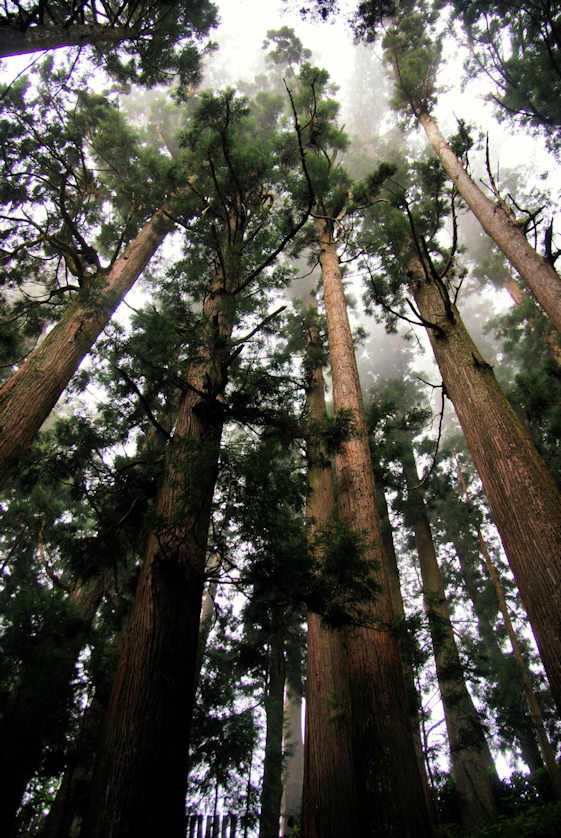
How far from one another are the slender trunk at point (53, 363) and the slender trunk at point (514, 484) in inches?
204

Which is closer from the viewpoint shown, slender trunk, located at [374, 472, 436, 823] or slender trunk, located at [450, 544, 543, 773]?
slender trunk, located at [374, 472, 436, 823]

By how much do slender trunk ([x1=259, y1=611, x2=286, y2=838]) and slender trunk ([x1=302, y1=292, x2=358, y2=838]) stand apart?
3071 mm

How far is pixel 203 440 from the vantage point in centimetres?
341

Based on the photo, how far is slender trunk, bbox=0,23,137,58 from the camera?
510 centimetres

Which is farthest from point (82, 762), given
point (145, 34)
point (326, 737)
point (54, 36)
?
point (145, 34)

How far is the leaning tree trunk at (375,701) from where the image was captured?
3.00 metres

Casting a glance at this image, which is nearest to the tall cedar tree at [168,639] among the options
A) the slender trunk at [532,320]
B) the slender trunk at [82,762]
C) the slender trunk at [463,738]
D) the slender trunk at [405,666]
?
the slender trunk at [82,762]

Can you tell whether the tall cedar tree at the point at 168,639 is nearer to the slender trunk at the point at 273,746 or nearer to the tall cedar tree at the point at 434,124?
the tall cedar tree at the point at 434,124

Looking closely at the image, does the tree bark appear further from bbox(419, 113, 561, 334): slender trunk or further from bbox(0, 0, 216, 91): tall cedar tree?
bbox(0, 0, 216, 91): tall cedar tree

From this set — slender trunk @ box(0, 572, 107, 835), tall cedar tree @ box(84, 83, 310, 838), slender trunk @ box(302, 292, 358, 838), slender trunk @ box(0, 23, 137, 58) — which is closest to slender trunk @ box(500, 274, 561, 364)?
slender trunk @ box(302, 292, 358, 838)

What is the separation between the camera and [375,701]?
3455mm

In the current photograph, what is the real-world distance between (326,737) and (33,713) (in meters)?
3.16

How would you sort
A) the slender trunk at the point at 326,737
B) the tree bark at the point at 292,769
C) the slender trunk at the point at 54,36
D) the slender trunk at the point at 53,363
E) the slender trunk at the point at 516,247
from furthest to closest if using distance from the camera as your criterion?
the tree bark at the point at 292,769 → the slender trunk at the point at 516,247 → the slender trunk at the point at 54,36 → the slender trunk at the point at 53,363 → the slender trunk at the point at 326,737

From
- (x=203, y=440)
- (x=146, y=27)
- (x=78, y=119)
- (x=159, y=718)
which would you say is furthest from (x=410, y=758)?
(x=78, y=119)
